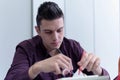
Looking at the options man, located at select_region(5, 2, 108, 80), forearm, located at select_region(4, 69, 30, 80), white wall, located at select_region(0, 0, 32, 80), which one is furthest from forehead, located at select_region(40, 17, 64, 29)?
white wall, located at select_region(0, 0, 32, 80)

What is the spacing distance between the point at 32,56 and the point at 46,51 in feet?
0.28

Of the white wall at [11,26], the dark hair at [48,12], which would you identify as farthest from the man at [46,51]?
the white wall at [11,26]

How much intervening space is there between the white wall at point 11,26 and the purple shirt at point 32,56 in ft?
1.44

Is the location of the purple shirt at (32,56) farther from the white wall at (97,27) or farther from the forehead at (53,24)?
the white wall at (97,27)

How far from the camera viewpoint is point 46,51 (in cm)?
131

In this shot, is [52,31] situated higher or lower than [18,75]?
higher

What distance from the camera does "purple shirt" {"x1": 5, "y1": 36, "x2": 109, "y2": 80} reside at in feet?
3.53

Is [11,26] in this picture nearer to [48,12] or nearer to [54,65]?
[48,12]

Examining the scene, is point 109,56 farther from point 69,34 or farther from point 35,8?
point 35,8

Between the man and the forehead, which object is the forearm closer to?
the man

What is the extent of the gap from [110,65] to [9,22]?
860 millimetres

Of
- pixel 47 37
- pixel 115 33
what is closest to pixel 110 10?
pixel 115 33

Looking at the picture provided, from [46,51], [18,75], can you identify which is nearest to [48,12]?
[46,51]

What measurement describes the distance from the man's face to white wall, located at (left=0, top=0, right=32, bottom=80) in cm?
54
